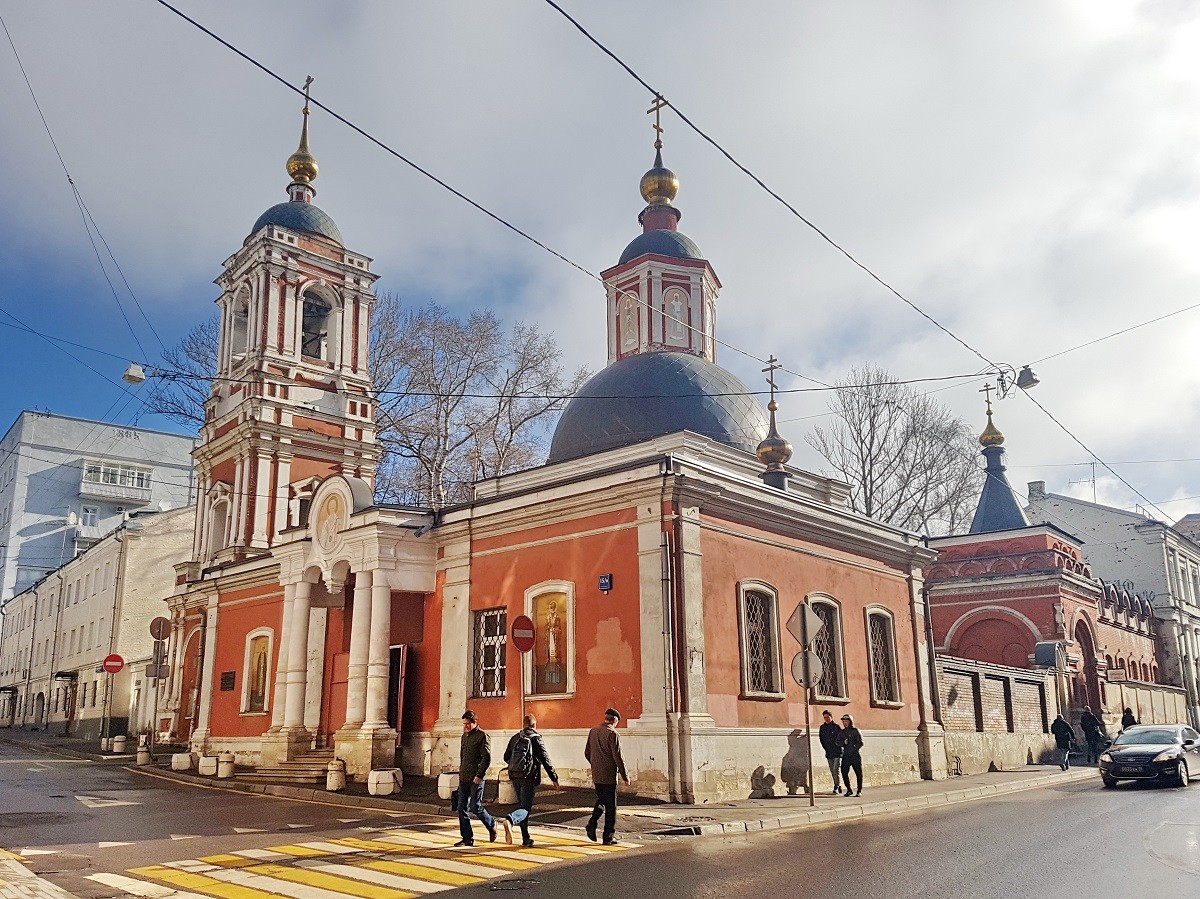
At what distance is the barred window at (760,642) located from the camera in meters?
16.4

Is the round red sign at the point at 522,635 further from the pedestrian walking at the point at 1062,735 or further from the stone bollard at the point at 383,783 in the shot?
the pedestrian walking at the point at 1062,735

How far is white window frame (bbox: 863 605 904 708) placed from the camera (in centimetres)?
1930

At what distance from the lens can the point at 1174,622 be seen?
44.3m

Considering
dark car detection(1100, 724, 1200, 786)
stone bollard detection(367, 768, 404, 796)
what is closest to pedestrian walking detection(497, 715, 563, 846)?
stone bollard detection(367, 768, 404, 796)

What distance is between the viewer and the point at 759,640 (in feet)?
55.5

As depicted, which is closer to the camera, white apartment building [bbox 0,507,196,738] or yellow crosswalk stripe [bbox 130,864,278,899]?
yellow crosswalk stripe [bbox 130,864,278,899]

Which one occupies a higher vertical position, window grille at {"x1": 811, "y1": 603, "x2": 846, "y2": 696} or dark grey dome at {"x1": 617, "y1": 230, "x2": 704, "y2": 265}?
dark grey dome at {"x1": 617, "y1": 230, "x2": 704, "y2": 265}

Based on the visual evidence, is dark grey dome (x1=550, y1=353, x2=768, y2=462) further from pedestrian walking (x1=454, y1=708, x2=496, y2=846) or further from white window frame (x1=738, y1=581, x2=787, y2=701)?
pedestrian walking (x1=454, y1=708, x2=496, y2=846)

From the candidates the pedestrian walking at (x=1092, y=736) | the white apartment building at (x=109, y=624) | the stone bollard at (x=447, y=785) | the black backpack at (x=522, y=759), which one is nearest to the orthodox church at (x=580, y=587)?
the stone bollard at (x=447, y=785)

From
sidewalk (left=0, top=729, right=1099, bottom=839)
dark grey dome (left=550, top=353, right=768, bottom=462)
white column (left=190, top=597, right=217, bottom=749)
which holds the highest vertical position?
dark grey dome (left=550, top=353, right=768, bottom=462)

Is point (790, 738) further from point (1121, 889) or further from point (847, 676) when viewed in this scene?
point (1121, 889)

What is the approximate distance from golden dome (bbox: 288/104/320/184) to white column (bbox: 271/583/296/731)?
15.6 metres

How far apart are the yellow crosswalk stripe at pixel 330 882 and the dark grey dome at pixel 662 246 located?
21380 mm

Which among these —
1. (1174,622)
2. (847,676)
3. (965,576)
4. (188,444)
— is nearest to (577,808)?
(847,676)
